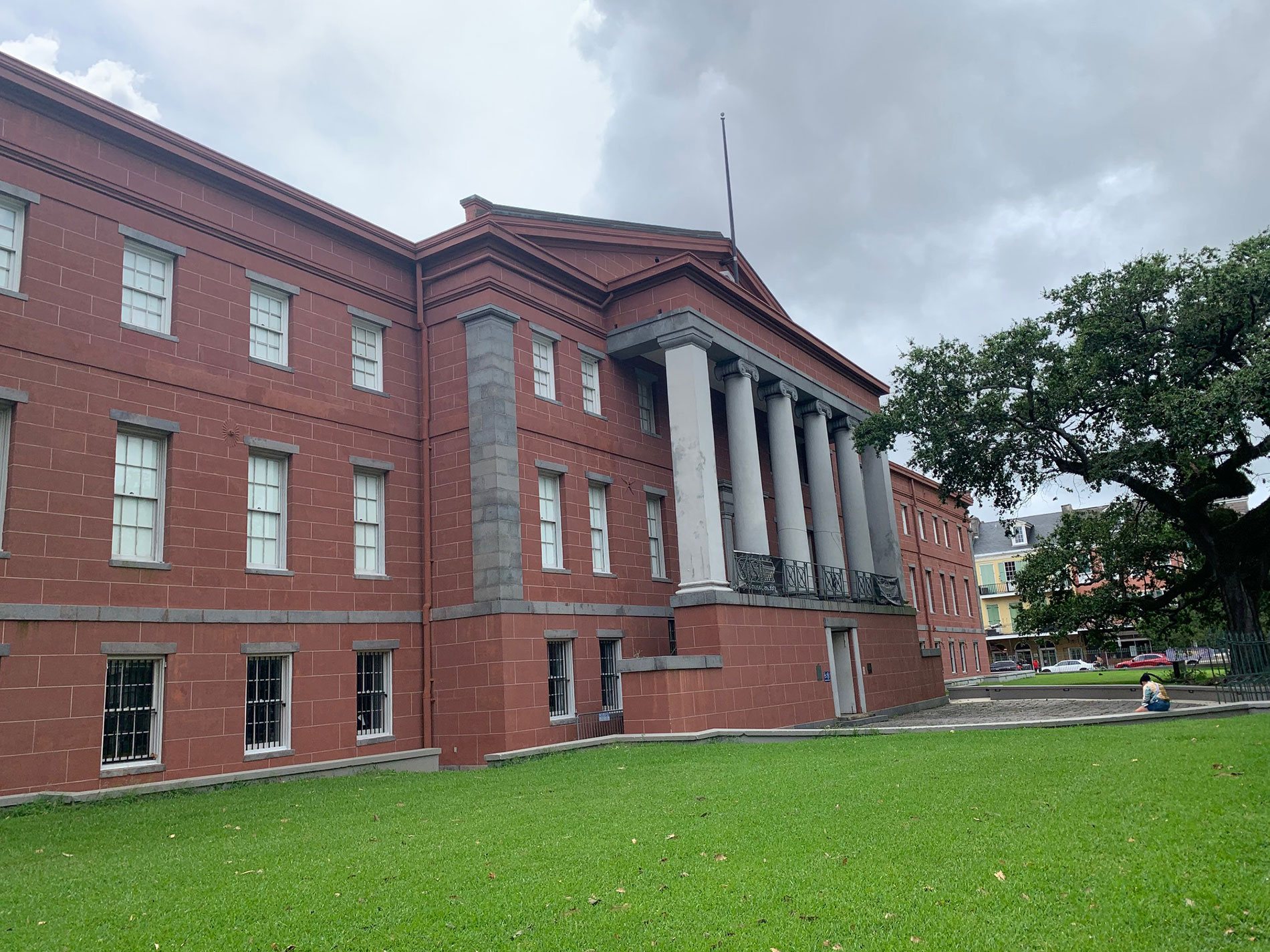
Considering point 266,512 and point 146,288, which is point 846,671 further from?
point 146,288

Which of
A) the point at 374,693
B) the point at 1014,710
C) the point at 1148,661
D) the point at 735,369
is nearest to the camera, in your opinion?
the point at 374,693

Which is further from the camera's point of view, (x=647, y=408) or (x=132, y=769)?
(x=647, y=408)

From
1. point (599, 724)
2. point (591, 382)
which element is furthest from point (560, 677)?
point (591, 382)

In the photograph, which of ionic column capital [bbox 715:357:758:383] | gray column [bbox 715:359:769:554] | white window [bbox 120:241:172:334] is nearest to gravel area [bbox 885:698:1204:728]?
gray column [bbox 715:359:769:554]

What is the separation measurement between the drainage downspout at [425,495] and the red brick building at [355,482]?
0.07m

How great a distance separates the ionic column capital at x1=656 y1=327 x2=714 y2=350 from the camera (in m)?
21.9

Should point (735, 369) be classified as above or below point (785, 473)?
above

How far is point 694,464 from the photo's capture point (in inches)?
839

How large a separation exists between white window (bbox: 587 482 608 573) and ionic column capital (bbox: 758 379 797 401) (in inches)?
249

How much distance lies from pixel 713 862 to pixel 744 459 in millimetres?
16193

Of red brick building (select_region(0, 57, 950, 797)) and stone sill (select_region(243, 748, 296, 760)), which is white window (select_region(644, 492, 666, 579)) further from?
stone sill (select_region(243, 748, 296, 760))

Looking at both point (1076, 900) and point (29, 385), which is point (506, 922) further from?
point (29, 385)

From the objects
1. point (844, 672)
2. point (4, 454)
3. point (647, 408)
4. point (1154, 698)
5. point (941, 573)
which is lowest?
point (1154, 698)

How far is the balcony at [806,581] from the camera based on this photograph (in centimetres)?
2206
